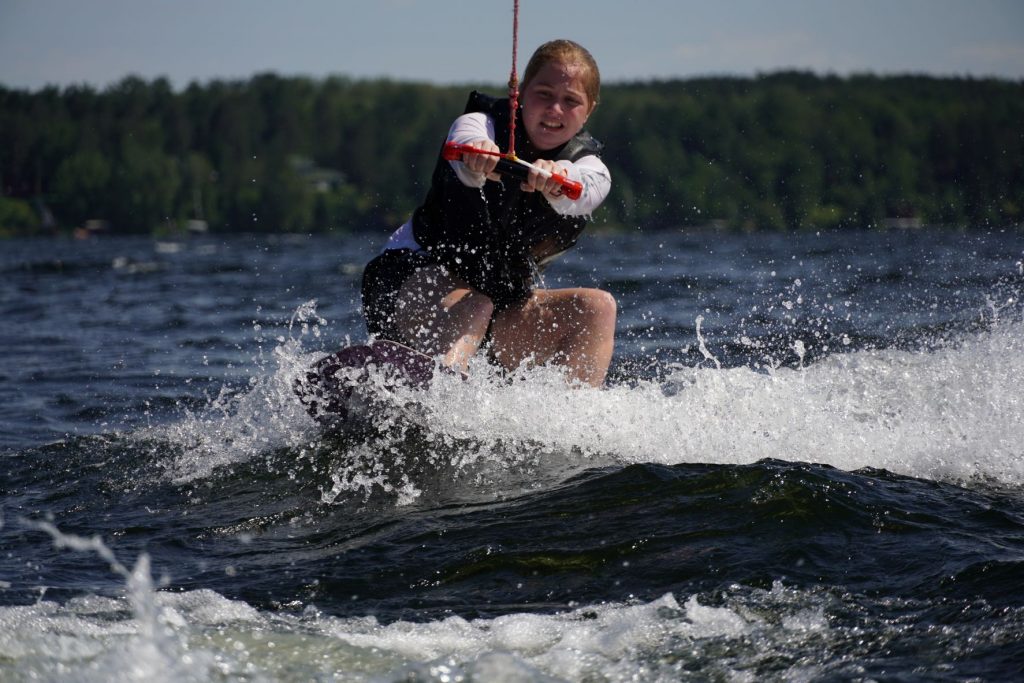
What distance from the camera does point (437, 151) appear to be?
6012 cm

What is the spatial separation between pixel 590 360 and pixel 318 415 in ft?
4.16

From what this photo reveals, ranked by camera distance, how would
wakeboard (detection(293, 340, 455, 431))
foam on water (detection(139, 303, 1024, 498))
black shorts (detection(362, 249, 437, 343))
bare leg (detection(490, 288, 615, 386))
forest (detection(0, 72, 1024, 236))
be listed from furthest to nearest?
forest (detection(0, 72, 1024, 236)) → bare leg (detection(490, 288, 615, 386)) → black shorts (detection(362, 249, 437, 343)) → wakeboard (detection(293, 340, 455, 431)) → foam on water (detection(139, 303, 1024, 498))

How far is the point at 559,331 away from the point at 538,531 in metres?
1.84

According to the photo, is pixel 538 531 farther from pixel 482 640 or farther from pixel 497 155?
pixel 497 155

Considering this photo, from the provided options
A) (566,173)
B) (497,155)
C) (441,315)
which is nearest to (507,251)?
(441,315)

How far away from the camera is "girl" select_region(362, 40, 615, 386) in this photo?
4910mm

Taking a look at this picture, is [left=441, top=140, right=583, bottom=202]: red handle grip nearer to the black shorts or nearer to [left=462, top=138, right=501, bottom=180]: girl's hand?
[left=462, top=138, right=501, bottom=180]: girl's hand

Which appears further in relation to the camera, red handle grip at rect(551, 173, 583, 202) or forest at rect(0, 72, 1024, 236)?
forest at rect(0, 72, 1024, 236)

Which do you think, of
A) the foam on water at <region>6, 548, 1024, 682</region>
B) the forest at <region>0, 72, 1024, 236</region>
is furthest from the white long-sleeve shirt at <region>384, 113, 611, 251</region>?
the forest at <region>0, 72, 1024, 236</region>

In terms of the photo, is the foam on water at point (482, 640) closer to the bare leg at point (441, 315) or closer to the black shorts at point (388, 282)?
the bare leg at point (441, 315)

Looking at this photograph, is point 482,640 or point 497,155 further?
point 497,155

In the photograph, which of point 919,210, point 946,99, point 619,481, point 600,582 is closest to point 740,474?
point 619,481

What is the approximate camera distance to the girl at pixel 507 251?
16.1ft

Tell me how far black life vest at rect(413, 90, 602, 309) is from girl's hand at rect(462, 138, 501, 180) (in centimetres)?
33
